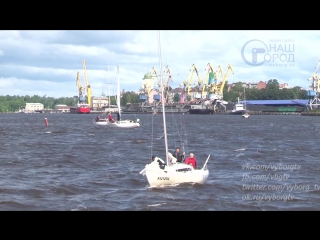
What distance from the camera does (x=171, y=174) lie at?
2233cm

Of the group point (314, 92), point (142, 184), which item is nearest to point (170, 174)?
point (142, 184)

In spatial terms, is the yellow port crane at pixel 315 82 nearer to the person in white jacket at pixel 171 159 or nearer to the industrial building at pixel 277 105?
the industrial building at pixel 277 105

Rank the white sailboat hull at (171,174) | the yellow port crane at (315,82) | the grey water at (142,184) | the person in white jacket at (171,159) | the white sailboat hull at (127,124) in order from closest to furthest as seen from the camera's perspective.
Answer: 1. the grey water at (142,184)
2. the white sailboat hull at (171,174)
3. the person in white jacket at (171,159)
4. the white sailboat hull at (127,124)
5. the yellow port crane at (315,82)

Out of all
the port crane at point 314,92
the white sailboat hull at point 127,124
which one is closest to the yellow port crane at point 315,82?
the port crane at point 314,92

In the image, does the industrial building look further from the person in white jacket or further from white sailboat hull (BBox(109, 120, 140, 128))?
the person in white jacket

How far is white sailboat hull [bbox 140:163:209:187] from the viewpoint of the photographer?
2236 centimetres

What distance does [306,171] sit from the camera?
29.2m

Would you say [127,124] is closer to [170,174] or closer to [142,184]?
[142,184]

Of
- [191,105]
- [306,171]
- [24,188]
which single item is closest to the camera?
[24,188]

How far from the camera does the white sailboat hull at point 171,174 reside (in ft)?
73.4
